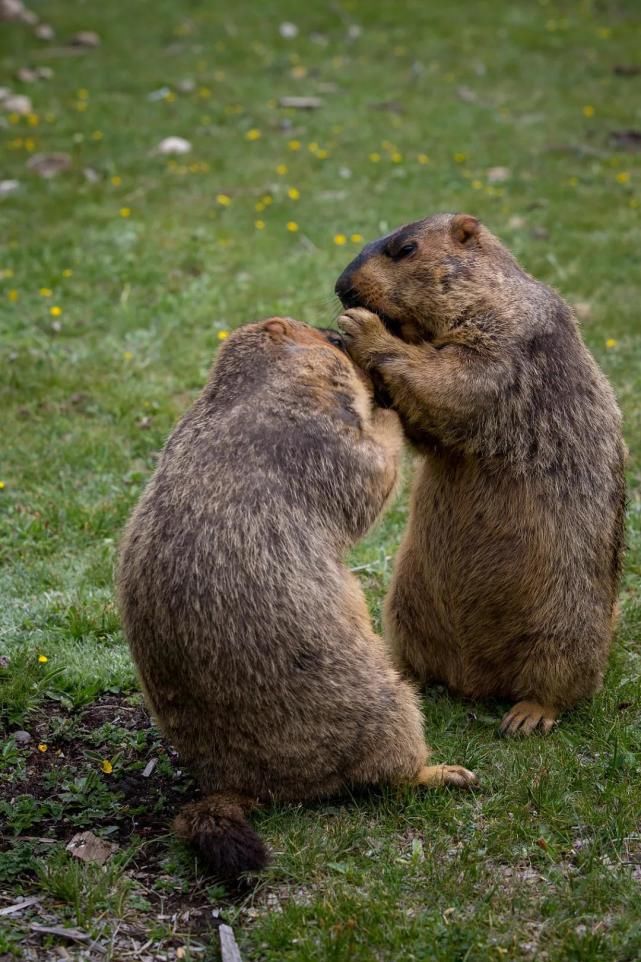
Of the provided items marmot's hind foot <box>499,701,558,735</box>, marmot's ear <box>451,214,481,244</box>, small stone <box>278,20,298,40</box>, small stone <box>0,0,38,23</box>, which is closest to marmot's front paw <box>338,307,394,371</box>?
marmot's ear <box>451,214,481,244</box>

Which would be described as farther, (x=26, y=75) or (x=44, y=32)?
(x=44, y=32)

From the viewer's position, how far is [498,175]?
13.1m

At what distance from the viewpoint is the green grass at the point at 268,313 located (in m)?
4.31

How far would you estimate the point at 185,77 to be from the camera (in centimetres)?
1642

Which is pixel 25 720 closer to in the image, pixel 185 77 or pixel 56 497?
pixel 56 497

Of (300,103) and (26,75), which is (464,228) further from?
(26,75)

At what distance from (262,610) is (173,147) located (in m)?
10.5

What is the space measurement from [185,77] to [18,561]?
11.4 m

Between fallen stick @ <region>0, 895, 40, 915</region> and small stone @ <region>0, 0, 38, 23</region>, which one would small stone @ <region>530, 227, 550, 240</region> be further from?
small stone @ <region>0, 0, 38, 23</region>

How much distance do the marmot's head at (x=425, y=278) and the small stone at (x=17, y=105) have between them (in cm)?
1096

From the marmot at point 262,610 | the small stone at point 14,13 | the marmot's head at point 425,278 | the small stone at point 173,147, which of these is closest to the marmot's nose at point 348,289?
the marmot's head at point 425,278

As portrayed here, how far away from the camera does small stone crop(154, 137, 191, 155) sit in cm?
1378

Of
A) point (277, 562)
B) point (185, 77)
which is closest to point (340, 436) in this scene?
point (277, 562)

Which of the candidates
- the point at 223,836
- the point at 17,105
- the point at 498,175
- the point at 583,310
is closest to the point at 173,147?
the point at 17,105
